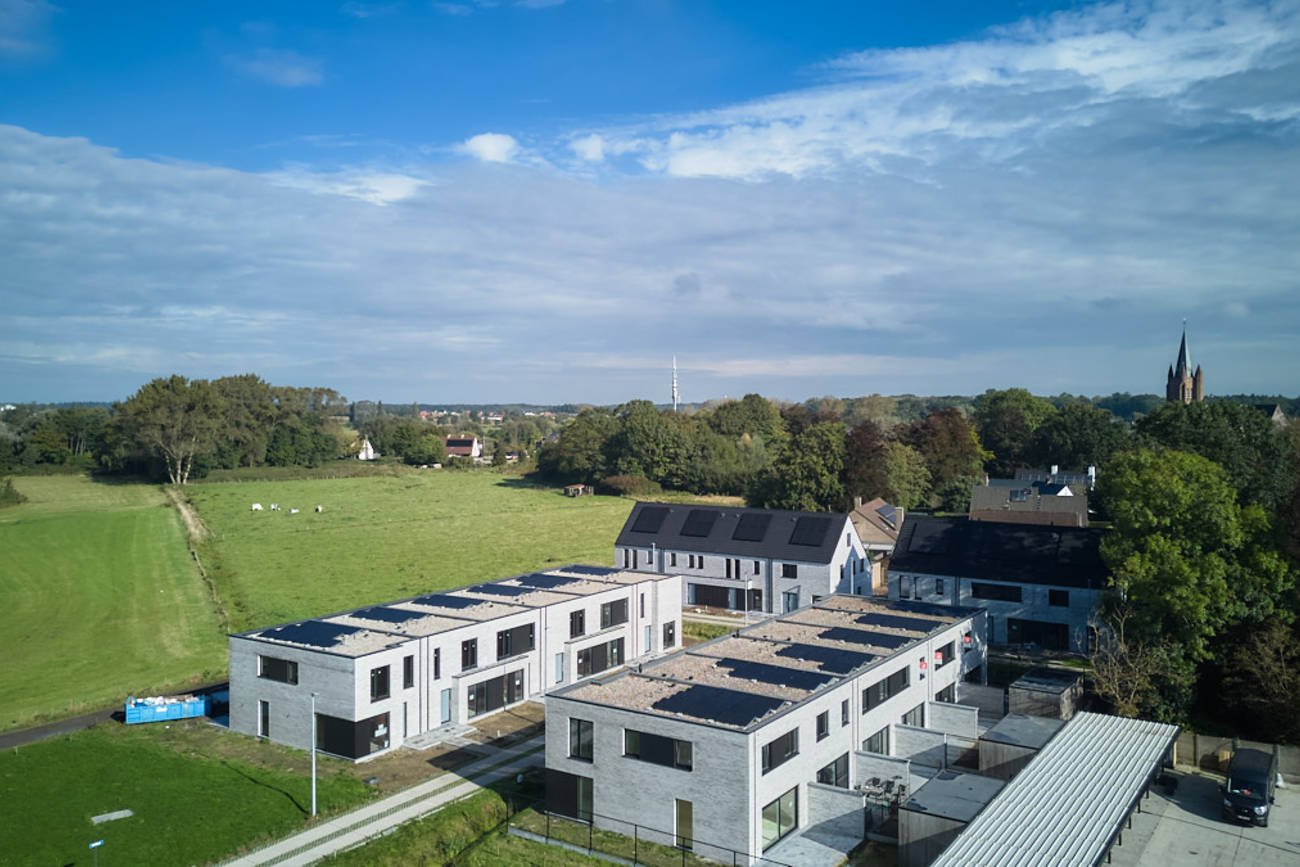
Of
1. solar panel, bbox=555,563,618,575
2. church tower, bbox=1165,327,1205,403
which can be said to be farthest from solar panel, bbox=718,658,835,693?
church tower, bbox=1165,327,1205,403

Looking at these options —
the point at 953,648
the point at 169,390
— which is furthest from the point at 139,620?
the point at 169,390

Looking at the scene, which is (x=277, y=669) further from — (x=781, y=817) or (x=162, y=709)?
(x=781, y=817)

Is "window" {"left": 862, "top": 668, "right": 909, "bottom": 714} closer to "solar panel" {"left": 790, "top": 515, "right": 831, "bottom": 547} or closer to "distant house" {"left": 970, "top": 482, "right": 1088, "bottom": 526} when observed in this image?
"solar panel" {"left": 790, "top": 515, "right": 831, "bottom": 547}

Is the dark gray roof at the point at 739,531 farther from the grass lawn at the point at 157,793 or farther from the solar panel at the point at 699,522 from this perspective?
the grass lawn at the point at 157,793

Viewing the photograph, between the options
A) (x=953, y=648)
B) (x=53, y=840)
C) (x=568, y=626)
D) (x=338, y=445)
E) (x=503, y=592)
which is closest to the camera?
(x=53, y=840)

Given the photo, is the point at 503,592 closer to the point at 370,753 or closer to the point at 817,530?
the point at 370,753

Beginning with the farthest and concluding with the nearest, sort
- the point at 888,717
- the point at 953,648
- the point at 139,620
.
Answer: the point at 139,620 < the point at 953,648 < the point at 888,717
